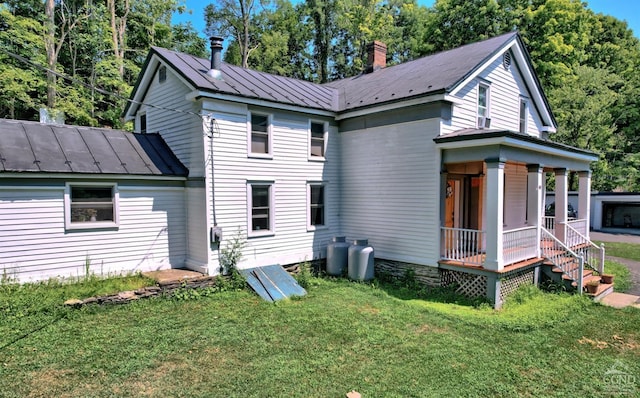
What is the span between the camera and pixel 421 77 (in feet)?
37.1

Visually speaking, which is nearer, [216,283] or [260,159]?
[216,283]

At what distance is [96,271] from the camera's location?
8680 mm

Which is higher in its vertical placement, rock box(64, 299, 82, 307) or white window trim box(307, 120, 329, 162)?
white window trim box(307, 120, 329, 162)

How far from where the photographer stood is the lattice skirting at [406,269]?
9.88 metres

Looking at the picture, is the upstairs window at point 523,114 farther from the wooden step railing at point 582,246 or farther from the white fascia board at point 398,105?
the white fascia board at point 398,105

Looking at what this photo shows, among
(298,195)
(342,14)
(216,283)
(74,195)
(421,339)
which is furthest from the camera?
(342,14)

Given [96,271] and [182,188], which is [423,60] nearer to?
[182,188]

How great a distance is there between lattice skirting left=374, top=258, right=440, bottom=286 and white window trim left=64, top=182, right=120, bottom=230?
7288 mm

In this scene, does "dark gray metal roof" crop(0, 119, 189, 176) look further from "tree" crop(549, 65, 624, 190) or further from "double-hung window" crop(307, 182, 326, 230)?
"tree" crop(549, 65, 624, 190)

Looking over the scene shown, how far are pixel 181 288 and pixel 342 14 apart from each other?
100 feet

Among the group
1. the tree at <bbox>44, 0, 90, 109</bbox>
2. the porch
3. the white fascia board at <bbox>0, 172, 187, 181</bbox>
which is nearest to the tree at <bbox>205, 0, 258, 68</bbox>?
the tree at <bbox>44, 0, 90, 109</bbox>

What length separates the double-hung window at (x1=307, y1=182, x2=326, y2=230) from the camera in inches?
455

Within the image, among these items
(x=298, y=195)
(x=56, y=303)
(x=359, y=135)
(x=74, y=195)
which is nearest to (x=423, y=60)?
(x=359, y=135)

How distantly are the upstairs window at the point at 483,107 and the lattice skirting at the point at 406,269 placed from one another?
475 centimetres
